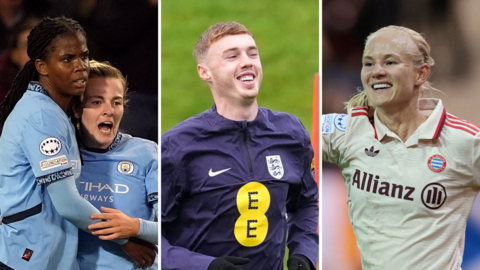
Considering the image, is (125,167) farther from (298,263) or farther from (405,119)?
(405,119)

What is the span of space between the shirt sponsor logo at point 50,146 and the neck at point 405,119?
1.59m

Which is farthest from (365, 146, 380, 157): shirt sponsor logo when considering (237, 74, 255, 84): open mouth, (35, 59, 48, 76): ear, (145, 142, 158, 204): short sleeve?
(35, 59, 48, 76): ear

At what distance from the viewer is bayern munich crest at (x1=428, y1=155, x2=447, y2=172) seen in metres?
2.58

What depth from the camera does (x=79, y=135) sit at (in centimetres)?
267

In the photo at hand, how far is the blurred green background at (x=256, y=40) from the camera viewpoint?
2709mm

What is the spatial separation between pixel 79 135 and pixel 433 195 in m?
1.78

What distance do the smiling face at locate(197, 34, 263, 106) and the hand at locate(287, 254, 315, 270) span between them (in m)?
0.81

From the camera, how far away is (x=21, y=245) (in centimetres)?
252

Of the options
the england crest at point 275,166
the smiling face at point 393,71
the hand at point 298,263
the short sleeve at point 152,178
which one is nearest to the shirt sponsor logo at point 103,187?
the short sleeve at point 152,178

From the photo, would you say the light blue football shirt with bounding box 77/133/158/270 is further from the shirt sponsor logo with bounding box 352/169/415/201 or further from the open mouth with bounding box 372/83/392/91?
the open mouth with bounding box 372/83/392/91

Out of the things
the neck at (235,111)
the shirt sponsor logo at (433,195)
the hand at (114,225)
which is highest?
the neck at (235,111)

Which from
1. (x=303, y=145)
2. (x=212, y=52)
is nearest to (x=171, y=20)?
(x=212, y=52)

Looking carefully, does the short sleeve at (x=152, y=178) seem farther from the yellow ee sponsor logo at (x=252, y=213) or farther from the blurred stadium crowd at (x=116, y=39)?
the yellow ee sponsor logo at (x=252, y=213)

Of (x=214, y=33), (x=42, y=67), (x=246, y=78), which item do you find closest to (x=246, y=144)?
(x=246, y=78)
